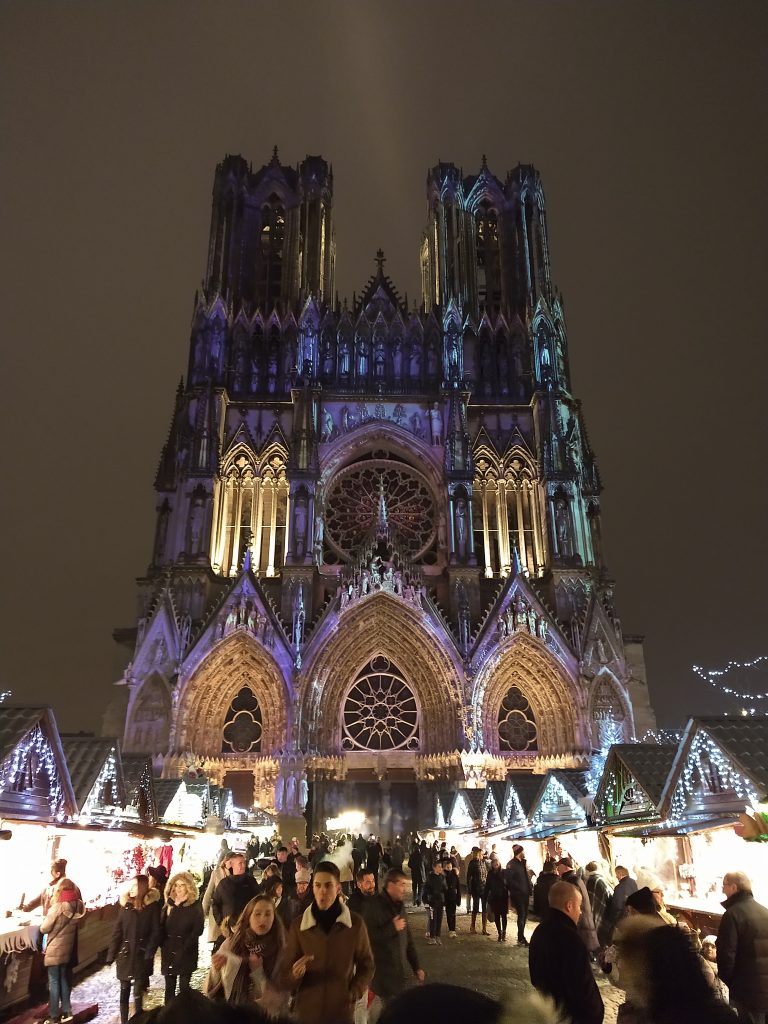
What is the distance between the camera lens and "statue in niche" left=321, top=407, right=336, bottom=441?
32.8 meters

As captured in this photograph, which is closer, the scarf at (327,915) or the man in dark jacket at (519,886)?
the scarf at (327,915)

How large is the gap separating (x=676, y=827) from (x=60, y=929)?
253 inches

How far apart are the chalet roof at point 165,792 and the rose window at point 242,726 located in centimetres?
1097

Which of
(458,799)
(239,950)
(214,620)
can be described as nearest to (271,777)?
(214,620)

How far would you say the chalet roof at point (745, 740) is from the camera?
7.38 m

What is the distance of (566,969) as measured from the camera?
4.07 metres

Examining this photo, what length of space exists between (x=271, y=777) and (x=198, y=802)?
10.8m

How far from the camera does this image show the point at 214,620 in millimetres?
28062

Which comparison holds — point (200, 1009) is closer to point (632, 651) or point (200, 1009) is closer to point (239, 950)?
point (239, 950)

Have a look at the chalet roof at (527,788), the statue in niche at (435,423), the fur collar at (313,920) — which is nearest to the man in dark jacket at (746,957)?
the fur collar at (313,920)

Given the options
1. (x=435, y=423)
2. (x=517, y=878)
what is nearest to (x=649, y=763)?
(x=517, y=878)

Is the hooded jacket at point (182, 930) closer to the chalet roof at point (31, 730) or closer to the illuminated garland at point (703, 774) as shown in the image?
the chalet roof at point (31, 730)

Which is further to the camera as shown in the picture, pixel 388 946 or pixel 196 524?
pixel 196 524

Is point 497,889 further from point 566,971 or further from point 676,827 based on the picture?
point 566,971
